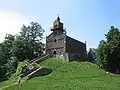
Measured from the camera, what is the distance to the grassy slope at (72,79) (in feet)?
130

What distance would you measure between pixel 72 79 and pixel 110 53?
14.1 metres

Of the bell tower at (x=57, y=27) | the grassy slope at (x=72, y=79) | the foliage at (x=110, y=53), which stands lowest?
the grassy slope at (x=72, y=79)

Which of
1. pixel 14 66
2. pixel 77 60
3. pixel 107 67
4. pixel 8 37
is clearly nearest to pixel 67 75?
pixel 107 67

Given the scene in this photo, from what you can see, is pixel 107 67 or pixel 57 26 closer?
pixel 107 67

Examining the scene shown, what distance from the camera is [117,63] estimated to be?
193 feet

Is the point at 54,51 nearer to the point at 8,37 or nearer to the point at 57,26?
the point at 57,26

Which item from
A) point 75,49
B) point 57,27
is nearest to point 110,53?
point 75,49

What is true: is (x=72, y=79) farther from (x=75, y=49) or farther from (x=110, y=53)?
(x=75, y=49)

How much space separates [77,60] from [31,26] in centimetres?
1906

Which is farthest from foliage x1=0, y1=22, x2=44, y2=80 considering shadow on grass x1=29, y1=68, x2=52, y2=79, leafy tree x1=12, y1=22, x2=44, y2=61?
shadow on grass x1=29, y1=68, x2=52, y2=79

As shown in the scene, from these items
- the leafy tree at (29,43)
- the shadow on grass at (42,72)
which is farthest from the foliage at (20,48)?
the shadow on grass at (42,72)

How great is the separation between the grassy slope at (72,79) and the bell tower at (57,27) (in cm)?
1078

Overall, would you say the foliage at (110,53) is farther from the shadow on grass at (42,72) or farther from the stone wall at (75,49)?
the shadow on grass at (42,72)

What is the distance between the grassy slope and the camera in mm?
39562
